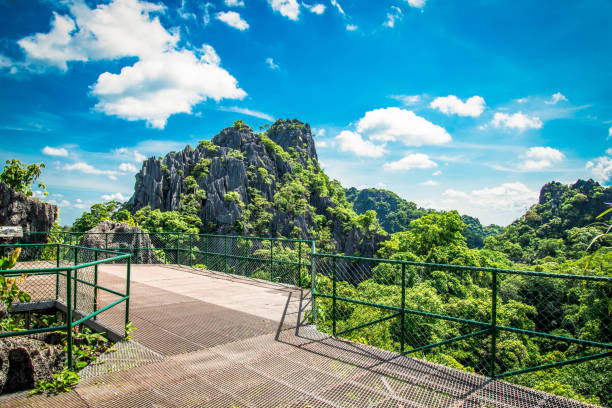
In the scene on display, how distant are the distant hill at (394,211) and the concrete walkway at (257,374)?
395ft

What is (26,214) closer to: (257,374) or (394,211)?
(257,374)

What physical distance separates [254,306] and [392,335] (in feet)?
35.8

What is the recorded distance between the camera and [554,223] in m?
70.3

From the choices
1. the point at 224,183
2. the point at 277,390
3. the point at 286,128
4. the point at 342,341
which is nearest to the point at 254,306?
the point at 342,341

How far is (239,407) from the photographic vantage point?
3162 millimetres

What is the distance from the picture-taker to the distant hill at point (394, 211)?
127m

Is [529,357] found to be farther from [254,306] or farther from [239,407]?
[239,407]

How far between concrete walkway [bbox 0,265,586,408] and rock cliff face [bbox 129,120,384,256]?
53.8 metres

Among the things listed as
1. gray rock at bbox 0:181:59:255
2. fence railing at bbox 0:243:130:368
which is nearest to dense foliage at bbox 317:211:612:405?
fence railing at bbox 0:243:130:368

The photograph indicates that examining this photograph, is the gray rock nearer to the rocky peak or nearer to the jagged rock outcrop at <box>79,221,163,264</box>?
the jagged rock outcrop at <box>79,221,163,264</box>

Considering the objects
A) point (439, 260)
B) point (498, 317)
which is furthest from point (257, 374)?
point (439, 260)

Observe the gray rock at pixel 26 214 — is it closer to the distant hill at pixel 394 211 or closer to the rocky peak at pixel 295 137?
the rocky peak at pixel 295 137

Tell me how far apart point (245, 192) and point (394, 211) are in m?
89.9

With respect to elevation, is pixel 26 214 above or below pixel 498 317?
above
